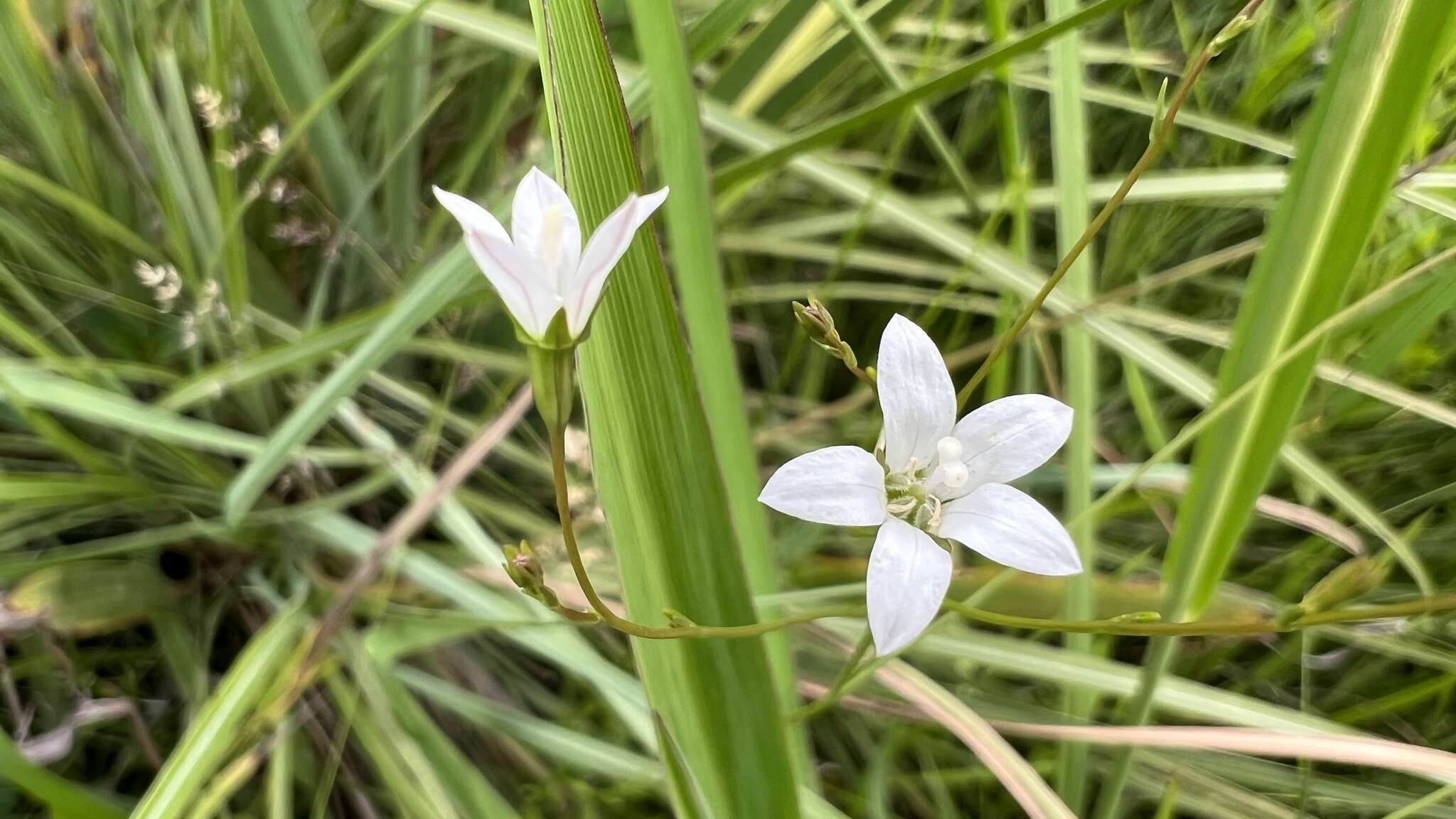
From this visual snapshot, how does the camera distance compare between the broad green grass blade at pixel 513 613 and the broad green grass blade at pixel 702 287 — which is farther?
the broad green grass blade at pixel 513 613

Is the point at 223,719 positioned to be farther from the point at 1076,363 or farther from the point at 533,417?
the point at 1076,363

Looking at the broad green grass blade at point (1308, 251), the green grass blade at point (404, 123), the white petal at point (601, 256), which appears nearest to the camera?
the white petal at point (601, 256)

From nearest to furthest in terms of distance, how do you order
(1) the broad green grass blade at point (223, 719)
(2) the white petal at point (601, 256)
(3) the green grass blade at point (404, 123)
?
1. (2) the white petal at point (601, 256)
2. (1) the broad green grass blade at point (223, 719)
3. (3) the green grass blade at point (404, 123)

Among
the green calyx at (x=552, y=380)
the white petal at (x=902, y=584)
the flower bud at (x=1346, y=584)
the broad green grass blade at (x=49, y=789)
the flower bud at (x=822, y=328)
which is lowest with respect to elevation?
the broad green grass blade at (x=49, y=789)

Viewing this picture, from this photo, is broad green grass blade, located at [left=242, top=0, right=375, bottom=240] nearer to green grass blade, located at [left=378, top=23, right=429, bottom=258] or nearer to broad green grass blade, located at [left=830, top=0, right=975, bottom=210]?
green grass blade, located at [left=378, top=23, right=429, bottom=258]

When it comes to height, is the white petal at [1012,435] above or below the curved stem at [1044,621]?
above

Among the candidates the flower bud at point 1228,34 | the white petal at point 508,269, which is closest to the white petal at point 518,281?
the white petal at point 508,269

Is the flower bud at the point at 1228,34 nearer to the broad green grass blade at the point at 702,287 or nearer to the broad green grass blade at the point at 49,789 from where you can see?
the broad green grass blade at the point at 702,287

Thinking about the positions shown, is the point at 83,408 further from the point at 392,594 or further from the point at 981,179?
the point at 981,179
